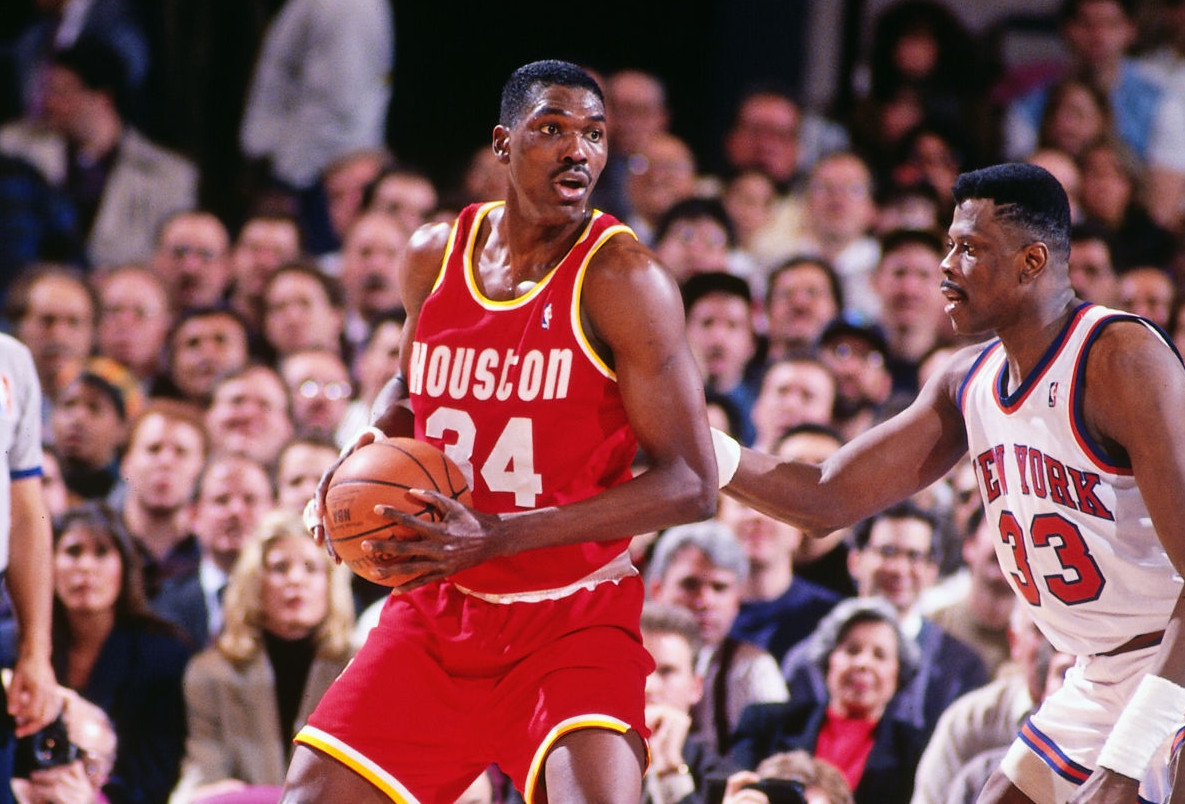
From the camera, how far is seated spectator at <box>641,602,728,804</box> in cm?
502

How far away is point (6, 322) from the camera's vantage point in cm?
743

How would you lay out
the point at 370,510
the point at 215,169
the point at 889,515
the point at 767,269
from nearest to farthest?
the point at 370,510 < the point at 889,515 < the point at 767,269 < the point at 215,169

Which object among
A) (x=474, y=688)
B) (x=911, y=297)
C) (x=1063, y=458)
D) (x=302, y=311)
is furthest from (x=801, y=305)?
(x=474, y=688)

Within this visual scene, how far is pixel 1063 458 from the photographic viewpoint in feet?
11.6

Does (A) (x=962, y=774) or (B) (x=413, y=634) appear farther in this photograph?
(A) (x=962, y=774)

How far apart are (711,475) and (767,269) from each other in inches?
190

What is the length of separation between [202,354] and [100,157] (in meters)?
1.96

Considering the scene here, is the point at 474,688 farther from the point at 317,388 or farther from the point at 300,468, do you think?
the point at 317,388

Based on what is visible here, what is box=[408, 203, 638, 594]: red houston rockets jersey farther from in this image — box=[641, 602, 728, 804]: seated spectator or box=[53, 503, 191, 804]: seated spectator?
box=[53, 503, 191, 804]: seated spectator

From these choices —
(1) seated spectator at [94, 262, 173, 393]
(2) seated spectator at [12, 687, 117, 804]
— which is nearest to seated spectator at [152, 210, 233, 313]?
(1) seated spectator at [94, 262, 173, 393]

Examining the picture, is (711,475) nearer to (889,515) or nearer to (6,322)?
(889,515)

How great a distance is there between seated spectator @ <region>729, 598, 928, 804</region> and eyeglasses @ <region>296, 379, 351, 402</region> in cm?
263

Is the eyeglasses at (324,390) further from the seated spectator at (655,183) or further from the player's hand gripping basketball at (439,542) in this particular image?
the player's hand gripping basketball at (439,542)

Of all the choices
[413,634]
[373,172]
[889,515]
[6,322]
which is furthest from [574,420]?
[373,172]
